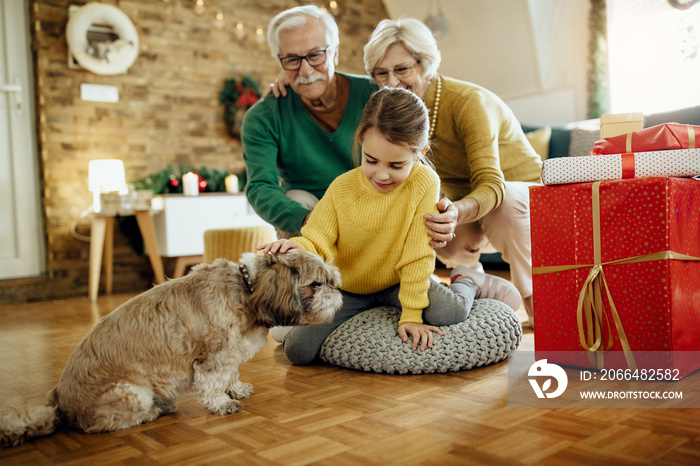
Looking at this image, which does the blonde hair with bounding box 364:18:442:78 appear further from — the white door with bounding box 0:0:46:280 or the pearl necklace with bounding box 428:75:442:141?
the white door with bounding box 0:0:46:280

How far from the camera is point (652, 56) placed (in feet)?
16.6

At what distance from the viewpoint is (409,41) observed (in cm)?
230

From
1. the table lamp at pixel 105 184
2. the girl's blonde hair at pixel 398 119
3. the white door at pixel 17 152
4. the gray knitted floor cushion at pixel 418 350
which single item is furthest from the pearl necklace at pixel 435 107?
the white door at pixel 17 152

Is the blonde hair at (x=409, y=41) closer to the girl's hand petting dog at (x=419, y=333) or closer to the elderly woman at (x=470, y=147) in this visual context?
the elderly woman at (x=470, y=147)

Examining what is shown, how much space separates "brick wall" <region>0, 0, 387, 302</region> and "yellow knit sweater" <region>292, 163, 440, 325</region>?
3576mm

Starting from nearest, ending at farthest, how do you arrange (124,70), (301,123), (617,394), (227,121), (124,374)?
(124,374), (617,394), (301,123), (124,70), (227,121)

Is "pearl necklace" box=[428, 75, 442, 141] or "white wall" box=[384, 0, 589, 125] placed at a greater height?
"white wall" box=[384, 0, 589, 125]

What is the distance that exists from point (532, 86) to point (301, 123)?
12.8 feet

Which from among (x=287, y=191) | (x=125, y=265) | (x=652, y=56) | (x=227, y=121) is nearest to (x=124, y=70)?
(x=227, y=121)

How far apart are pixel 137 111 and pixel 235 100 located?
3.09 ft

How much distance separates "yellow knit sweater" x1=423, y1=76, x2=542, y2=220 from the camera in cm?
228

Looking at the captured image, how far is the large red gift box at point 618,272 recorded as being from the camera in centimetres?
165

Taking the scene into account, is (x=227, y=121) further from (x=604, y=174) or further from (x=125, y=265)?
(x=604, y=174)

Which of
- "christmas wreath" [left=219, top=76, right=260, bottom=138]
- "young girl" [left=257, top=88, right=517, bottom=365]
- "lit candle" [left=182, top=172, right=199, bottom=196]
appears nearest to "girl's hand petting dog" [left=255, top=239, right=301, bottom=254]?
"young girl" [left=257, top=88, right=517, bottom=365]
